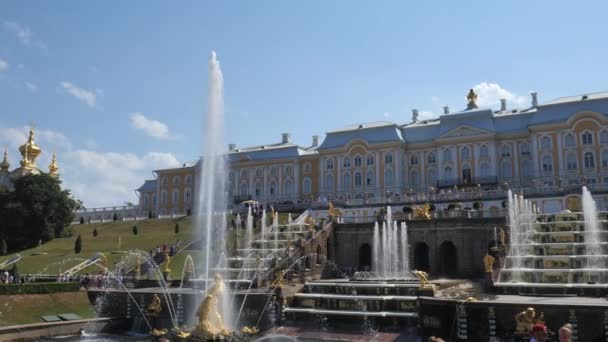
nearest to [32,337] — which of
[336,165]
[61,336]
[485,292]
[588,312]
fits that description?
[61,336]

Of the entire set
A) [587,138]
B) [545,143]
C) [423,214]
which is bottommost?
[423,214]

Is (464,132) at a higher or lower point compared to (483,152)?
higher

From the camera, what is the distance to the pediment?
5983 cm

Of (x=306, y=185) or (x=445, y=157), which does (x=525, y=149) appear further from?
(x=306, y=185)

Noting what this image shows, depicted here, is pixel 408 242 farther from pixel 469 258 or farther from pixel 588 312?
pixel 588 312

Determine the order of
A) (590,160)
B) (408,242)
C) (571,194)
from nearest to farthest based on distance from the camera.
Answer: (408,242)
(571,194)
(590,160)

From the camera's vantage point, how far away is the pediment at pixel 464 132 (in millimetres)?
59825

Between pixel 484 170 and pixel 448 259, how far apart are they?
85.3 ft

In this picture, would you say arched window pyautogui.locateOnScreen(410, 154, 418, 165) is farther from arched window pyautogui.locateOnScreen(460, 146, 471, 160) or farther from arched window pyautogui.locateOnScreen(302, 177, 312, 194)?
arched window pyautogui.locateOnScreen(302, 177, 312, 194)

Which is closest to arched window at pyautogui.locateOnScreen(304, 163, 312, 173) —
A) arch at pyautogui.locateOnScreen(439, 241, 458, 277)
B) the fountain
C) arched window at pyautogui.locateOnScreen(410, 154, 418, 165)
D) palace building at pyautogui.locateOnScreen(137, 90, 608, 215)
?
palace building at pyautogui.locateOnScreen(137, 90, 608, 215)

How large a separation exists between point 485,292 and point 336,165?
4409cm

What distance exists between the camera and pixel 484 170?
6000cm

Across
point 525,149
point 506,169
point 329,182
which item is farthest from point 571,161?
point 329,182

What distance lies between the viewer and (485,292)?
965 inches
